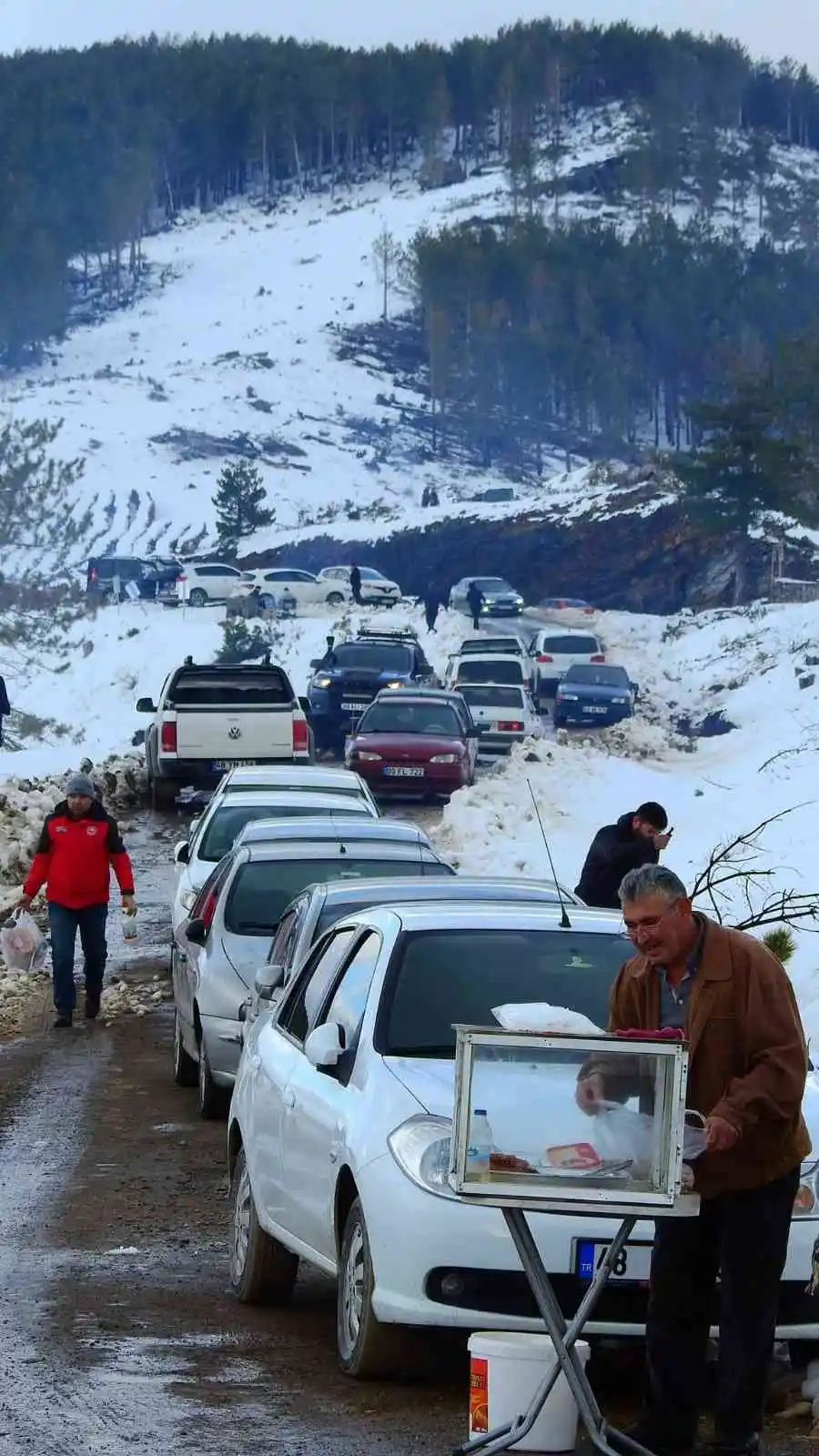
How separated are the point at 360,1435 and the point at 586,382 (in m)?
126

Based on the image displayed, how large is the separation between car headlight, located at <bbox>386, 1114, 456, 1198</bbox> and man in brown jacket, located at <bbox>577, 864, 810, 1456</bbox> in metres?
0.83

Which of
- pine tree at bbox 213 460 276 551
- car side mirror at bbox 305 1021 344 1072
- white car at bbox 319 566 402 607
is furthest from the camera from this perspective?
pine tree at bbox 213 460 276 551

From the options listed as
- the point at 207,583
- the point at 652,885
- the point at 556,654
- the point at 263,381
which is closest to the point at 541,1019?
the point at 652,885

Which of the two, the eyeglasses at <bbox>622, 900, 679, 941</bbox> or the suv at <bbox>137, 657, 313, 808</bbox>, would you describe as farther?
the suv at <bbox>137, 657, 313, 808</bbox>

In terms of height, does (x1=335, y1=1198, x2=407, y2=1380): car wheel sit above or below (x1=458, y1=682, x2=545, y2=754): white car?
above

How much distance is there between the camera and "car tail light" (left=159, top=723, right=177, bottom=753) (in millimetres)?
27750

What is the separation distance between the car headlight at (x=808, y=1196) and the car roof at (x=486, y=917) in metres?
1.32

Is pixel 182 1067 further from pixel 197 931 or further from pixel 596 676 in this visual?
pixel 596 676

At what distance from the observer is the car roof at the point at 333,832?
13234 mm

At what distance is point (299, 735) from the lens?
2753 cm

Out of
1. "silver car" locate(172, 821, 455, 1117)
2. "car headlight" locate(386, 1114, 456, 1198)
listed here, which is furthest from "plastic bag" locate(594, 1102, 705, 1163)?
"silver car" locate(172, 821, 455, 1117)

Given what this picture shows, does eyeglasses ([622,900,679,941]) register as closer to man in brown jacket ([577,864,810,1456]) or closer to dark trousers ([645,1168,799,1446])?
man in brown jacket ([577,864,810,1456])

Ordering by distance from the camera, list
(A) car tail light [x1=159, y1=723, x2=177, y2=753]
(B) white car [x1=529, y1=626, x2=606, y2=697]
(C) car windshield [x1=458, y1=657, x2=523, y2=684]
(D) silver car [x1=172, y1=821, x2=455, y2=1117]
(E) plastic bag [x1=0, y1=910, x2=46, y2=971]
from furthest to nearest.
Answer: (B) white car [x1=529, y1=626, x2=606, y2=697], (C) car windshield [x1=458, y1=657, x2=523, y2=684], (A) car tail light [x1=159, y1=723, x2=177, y2=753], (E) plastic bag [x1=0, y1=910, x2=46, y2=971], (D) silver car [x1=172, y1=821, x2=455, y2=1117]

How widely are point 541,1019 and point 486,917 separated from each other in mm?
2103
